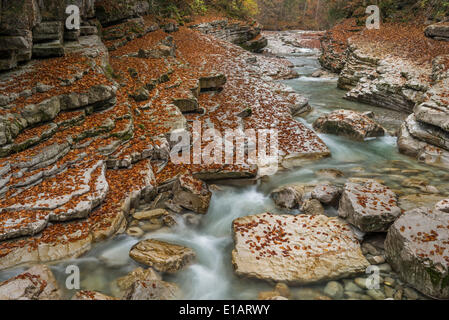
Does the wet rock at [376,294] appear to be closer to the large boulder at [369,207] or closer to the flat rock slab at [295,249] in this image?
the flat rock slab at [295,249]

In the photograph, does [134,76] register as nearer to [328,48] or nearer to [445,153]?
[445,153]

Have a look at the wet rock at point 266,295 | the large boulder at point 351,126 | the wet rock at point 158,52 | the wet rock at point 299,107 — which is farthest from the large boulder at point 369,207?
the wet rock at point 158,52

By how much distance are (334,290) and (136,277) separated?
396 centimetres

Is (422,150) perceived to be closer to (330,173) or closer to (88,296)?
(330,173)

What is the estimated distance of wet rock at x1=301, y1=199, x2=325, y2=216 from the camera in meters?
7.51

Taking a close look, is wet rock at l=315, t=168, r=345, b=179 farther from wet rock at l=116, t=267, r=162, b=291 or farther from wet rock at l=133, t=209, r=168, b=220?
wet rock at l=116, t=267, r=162, b=291

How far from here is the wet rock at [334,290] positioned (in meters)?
5.38

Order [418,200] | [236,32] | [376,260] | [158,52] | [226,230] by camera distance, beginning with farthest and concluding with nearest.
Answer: [236,32] → [158,52] → [226,230] → [418,200] → [376,260]

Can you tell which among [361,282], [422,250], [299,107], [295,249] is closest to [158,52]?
[299,107]

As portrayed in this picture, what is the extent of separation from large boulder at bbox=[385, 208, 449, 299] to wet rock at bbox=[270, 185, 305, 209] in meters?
2.50

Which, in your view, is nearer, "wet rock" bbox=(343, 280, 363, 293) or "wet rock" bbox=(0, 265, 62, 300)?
"wet rock" bbox=(0, 265, 62, 300)

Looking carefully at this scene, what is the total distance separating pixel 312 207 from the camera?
7590mm

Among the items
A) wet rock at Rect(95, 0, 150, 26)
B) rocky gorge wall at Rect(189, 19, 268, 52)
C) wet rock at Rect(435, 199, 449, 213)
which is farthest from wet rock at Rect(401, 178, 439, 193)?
rocky gorge wall at Rect(189, 19, 268, 52)

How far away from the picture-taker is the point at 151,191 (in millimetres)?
7770
